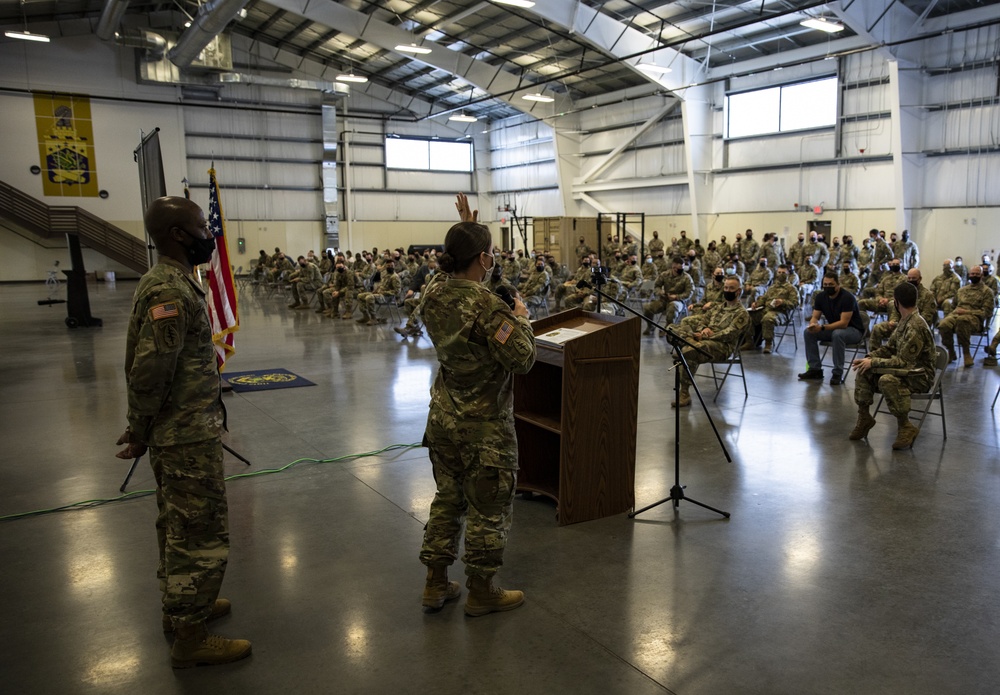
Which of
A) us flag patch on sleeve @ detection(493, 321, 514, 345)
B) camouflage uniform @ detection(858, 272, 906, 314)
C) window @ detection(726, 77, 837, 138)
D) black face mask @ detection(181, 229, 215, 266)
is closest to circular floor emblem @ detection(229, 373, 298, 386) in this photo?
black face mask @ detection(181, 229, 215, 266)

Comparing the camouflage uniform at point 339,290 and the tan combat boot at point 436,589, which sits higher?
A: the camouflage uniform at point 339,290

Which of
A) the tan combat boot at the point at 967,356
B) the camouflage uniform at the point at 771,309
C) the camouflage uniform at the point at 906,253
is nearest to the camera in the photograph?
the tan combat boot at the point at 967,356

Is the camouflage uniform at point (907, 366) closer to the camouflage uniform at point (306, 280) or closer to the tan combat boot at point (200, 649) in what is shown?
the tan combat boot at point (200, 649)

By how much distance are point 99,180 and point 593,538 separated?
86.5ft

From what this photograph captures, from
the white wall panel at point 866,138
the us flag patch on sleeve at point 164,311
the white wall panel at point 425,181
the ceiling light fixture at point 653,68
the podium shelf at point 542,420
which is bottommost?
the podium shelf at point 542,420

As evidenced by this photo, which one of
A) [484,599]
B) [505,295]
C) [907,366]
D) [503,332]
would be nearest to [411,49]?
[907,366]

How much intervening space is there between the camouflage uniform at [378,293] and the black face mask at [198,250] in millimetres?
11077

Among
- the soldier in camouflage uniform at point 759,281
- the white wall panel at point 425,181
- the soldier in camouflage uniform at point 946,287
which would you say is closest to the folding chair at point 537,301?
the soldier in camouflage uniform at point 759,281

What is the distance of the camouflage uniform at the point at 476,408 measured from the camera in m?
2.76

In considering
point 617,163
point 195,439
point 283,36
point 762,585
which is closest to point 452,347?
point 195,439

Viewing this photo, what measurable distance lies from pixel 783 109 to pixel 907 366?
1642 centimetres

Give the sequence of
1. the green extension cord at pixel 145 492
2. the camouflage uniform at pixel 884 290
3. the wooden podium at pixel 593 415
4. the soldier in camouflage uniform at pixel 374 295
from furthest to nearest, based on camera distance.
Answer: the soldier in camouflage uniform at pixel 374 295 < the camouflage uniform at pixel 884 290 < the green extension cord at pixel 145 492 < the wooden podium at pixel 593 415

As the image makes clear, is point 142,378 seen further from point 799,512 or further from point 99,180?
point 99,180

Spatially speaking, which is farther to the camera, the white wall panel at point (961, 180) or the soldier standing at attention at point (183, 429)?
the white wall panel at point (961, 180)
